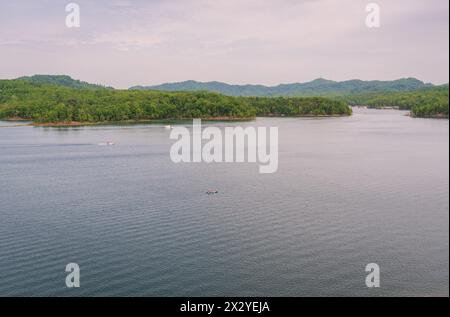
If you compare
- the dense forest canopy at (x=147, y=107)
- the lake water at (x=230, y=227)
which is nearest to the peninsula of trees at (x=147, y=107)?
the dense forest canopy at (x=147, y=107)

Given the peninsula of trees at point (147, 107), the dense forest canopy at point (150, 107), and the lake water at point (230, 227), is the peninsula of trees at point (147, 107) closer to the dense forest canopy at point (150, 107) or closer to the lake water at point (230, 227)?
the dense forest canopy at point (150, 107)

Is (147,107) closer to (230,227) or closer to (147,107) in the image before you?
(147,107)

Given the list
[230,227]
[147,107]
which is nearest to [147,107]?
[147,107]

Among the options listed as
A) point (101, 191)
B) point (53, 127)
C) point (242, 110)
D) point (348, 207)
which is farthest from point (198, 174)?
point (242, 110)

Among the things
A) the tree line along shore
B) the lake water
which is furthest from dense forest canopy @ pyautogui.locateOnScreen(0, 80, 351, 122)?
the lake water
